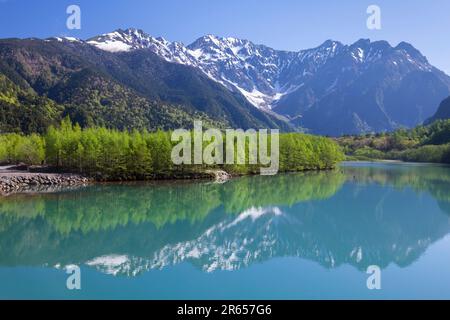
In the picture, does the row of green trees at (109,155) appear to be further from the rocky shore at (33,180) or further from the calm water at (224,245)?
the calm water at (224,245)

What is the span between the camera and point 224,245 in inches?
1051

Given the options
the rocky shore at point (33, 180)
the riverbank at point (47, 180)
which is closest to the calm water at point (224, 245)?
the riverbank at point (47, 180)

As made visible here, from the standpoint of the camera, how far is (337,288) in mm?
17812

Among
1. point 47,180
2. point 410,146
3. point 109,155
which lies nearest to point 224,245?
point 47,180

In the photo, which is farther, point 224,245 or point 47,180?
point 47,180

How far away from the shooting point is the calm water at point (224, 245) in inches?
701

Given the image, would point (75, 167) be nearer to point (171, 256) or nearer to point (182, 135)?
point (182, 135)

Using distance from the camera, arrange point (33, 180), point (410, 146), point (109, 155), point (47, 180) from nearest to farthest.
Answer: point (33, 180), point (47, 180), point (109, 155), point (410, 146)

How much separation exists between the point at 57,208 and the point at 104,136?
32.9 m

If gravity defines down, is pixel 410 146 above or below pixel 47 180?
above

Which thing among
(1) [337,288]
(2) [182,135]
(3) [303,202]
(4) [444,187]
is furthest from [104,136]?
(1) [337,288]

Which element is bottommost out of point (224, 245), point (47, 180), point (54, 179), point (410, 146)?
point (224, 245)

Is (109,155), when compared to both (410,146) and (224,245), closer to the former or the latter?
(224,245)

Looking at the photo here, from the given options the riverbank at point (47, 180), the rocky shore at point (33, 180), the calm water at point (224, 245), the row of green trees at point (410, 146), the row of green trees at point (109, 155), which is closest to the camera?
the calm water at point (224, 245)
